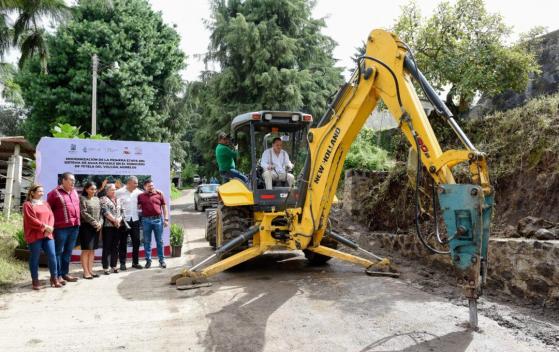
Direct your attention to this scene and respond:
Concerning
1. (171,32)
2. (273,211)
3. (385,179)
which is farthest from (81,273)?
(171,32)

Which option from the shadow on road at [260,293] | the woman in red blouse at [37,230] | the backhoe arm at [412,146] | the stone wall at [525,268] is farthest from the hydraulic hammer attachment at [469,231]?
the woman in red blouse at [37,230]

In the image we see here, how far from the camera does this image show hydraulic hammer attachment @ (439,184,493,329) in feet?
12.7

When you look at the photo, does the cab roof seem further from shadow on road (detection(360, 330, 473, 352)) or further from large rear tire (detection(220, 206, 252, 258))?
shadow on road (detection(360, 330, 473, 352))

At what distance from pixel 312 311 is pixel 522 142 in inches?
198

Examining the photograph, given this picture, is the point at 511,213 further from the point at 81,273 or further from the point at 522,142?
the point at 81,273

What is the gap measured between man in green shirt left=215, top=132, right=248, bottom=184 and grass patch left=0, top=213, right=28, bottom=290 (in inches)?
144

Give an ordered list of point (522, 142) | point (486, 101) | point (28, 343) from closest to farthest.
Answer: point (28, 343) → point (522, 142) → point (486, 101)

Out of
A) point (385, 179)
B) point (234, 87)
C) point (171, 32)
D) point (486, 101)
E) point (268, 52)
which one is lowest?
point (385, 179)

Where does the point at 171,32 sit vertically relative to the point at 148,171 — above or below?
above

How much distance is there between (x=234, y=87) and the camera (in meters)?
18.8

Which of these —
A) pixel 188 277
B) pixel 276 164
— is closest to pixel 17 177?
pixel 188 277

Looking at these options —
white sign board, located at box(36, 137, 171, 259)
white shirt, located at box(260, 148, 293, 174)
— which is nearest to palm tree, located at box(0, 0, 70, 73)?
white sign board, located at box(36, 137, 171, 259)

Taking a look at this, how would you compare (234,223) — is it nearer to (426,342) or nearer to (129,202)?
(129,202)

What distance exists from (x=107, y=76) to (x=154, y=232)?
1373 cm
